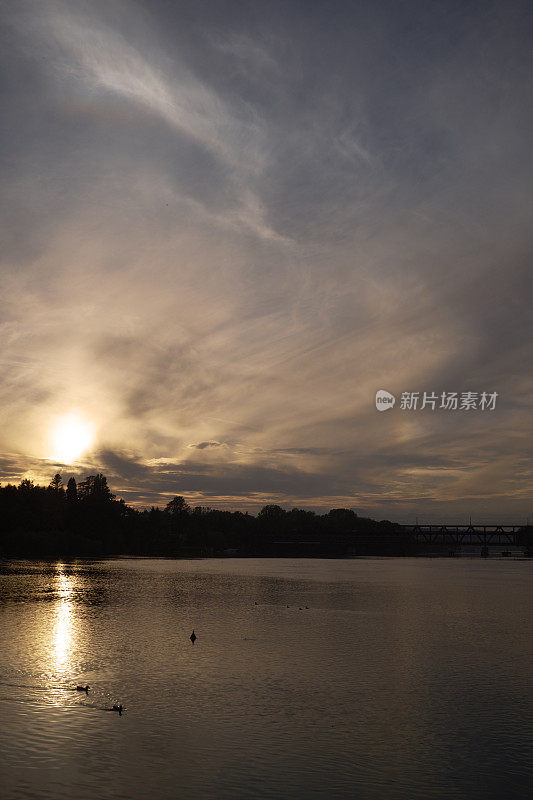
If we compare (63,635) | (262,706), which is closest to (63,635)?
(63,635)

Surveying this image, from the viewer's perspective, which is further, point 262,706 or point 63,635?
point 63,635

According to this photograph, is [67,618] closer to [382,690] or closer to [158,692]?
[158,692]

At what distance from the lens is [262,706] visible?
101 feet

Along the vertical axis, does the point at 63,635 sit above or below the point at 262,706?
below

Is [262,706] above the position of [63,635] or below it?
above

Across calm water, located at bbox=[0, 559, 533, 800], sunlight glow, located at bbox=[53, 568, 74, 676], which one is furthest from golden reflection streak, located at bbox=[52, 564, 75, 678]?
calm water, located at bbox=[0, 559, 533, 800]

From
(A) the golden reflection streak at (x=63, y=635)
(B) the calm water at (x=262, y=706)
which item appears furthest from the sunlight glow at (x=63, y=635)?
(B) the calm water at (x=262, y=706)

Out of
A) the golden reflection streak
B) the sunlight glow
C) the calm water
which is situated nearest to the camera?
the calm water

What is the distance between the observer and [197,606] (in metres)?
71.1

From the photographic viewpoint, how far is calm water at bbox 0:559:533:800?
21.8 metres

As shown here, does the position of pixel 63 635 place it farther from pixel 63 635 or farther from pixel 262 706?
pixel 262 706

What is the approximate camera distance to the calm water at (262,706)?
2175 centimetres

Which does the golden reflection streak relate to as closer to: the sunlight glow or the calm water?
the sunlight glow

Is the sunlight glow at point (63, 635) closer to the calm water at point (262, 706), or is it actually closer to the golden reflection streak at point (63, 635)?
the golden reflection streak at point (63, 635)
